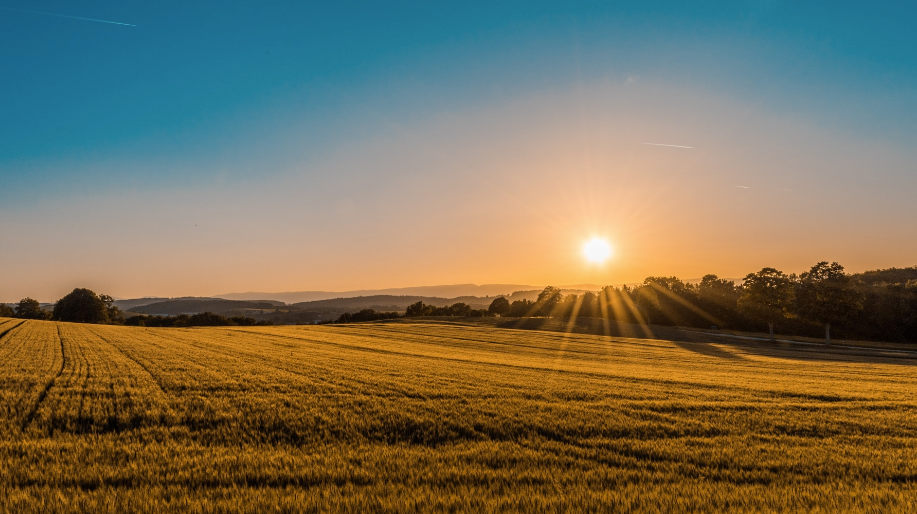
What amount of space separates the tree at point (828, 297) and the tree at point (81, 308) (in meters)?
142

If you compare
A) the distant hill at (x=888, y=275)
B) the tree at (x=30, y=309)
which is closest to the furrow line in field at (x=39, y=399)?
the tree at (x=30, y=309)

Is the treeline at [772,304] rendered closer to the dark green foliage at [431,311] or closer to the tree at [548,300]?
the tree at [548,300]

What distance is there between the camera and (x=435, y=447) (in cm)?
818

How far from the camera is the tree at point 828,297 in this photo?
5747cm

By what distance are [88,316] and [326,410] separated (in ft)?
407

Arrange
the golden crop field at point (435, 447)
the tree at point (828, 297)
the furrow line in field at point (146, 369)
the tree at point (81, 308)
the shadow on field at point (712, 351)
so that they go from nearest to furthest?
the golden crop field at point (435, 447)
the furrow line in field at point (146, 369)
the shadow on field at point (712, 351)
the tree at point (828, 297)
the tree at point (81, 308)

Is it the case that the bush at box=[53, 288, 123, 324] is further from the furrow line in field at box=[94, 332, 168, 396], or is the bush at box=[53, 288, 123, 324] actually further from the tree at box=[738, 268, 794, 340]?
the tree at box=[738, 268, 794, 340]

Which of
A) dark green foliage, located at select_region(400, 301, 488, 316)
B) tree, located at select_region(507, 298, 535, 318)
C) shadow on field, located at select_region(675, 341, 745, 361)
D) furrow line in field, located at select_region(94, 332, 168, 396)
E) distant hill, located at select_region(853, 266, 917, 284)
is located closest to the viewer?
furrow line in field, located at select_region(94, 332, 168, 396)

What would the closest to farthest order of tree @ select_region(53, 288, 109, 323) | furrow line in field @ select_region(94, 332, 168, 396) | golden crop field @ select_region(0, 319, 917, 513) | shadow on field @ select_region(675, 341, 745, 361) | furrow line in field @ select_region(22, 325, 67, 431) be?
1. golden crop field @ select_region(0, 319, 917, 513)
2. furrow line in field @ select_region(22, 325, 67, 431)
3. furrow line in field @ select_region(94, 332, 168, 396)
4. shadow on field @ select_region(675, 341, 745, 361)
5. tree @ select_region(53, 288, 109, 323)

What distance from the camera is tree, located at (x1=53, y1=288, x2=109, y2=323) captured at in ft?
332

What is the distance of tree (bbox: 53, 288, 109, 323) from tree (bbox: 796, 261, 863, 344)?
141527 mm

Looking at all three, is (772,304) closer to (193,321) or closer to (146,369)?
(146,369)

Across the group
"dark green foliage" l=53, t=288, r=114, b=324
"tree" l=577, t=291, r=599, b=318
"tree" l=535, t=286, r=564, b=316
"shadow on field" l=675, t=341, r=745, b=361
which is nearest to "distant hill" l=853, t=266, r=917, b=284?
"tree" l=577, t=291, r=599, b=318

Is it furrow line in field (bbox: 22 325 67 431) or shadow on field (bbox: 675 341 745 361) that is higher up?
furrow line in field (bbox: 22 325 67 431)
